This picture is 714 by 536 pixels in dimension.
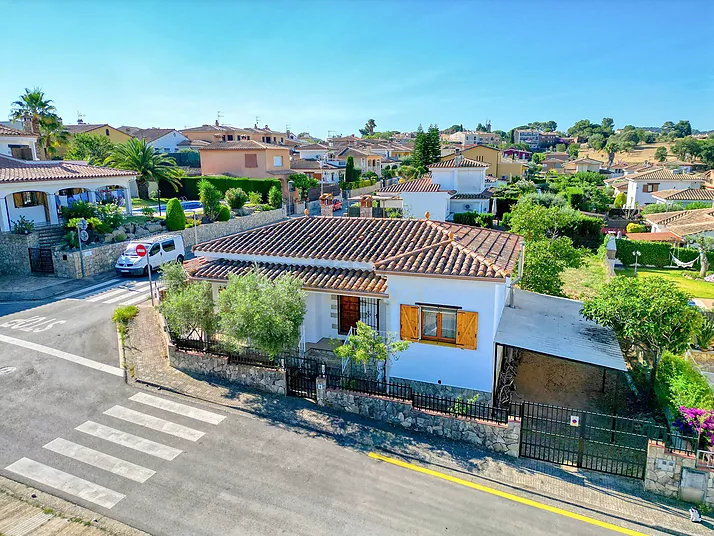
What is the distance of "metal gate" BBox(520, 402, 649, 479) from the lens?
12.7 metres

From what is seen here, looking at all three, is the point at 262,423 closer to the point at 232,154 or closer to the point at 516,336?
the point at 516,336

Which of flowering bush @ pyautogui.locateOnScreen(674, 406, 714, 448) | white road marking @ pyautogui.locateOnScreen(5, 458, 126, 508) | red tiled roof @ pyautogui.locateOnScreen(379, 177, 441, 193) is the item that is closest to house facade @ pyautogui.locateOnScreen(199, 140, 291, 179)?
red tiled roof @ pyautogui.locateOnScreen(379, 177, 441, 193)

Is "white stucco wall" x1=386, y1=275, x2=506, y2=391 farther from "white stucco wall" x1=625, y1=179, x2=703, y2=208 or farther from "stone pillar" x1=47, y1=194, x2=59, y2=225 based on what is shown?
"white stucco wall" x1=625, y1=179, x2=703, y2=208

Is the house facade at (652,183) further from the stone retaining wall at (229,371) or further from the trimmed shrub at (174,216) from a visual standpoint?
the stone retaining wall at (229,371)

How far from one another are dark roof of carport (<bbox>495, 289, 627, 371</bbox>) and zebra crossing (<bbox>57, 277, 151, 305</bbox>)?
63.6ft

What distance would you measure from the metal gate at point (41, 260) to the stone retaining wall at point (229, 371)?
680 inches

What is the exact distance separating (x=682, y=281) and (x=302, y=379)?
3258 cm

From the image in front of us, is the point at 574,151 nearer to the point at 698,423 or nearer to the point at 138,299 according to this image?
the point at 138,299

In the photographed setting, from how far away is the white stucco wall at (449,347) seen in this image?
1530 cm

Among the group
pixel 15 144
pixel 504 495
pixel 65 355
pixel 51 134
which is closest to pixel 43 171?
pixel 15 144

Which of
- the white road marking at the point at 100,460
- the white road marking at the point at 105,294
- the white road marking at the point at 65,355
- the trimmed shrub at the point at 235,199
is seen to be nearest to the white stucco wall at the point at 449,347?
the white road marking at the point at 100,460

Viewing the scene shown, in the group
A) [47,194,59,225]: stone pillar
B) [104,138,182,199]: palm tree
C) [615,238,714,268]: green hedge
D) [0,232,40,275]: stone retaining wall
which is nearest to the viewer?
[0,232,40,275]: stone retaining wall

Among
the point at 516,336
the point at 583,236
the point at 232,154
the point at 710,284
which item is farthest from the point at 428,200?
the point at 516,336

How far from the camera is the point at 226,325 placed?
15.5 m
